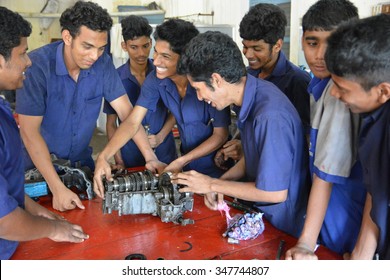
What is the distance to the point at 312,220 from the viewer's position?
1540 mm

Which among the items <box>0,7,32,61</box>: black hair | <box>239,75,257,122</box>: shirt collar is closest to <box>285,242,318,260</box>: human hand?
<box>239,75,257,122</box>: shirt collar

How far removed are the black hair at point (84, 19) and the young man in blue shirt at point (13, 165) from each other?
23.0 inches

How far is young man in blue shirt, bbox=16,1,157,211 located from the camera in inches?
81.0

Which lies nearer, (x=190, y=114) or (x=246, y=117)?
(x=246, y=117)

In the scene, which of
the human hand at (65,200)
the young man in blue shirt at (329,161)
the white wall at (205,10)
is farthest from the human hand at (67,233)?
the white wall at (205,10)

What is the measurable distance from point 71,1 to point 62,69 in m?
6.92

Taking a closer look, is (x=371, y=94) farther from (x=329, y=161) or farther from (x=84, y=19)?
(x=84, y=19)

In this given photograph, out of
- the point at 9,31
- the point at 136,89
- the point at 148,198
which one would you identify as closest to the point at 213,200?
the point at 148,198

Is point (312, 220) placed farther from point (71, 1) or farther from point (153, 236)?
point (71, 1)

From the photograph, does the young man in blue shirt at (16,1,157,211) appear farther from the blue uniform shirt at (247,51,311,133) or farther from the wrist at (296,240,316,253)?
the wrist at (296,240,316,253)

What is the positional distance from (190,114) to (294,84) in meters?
0.69

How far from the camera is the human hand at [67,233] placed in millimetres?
Answer: 1579

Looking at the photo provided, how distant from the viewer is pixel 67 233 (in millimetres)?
1615
